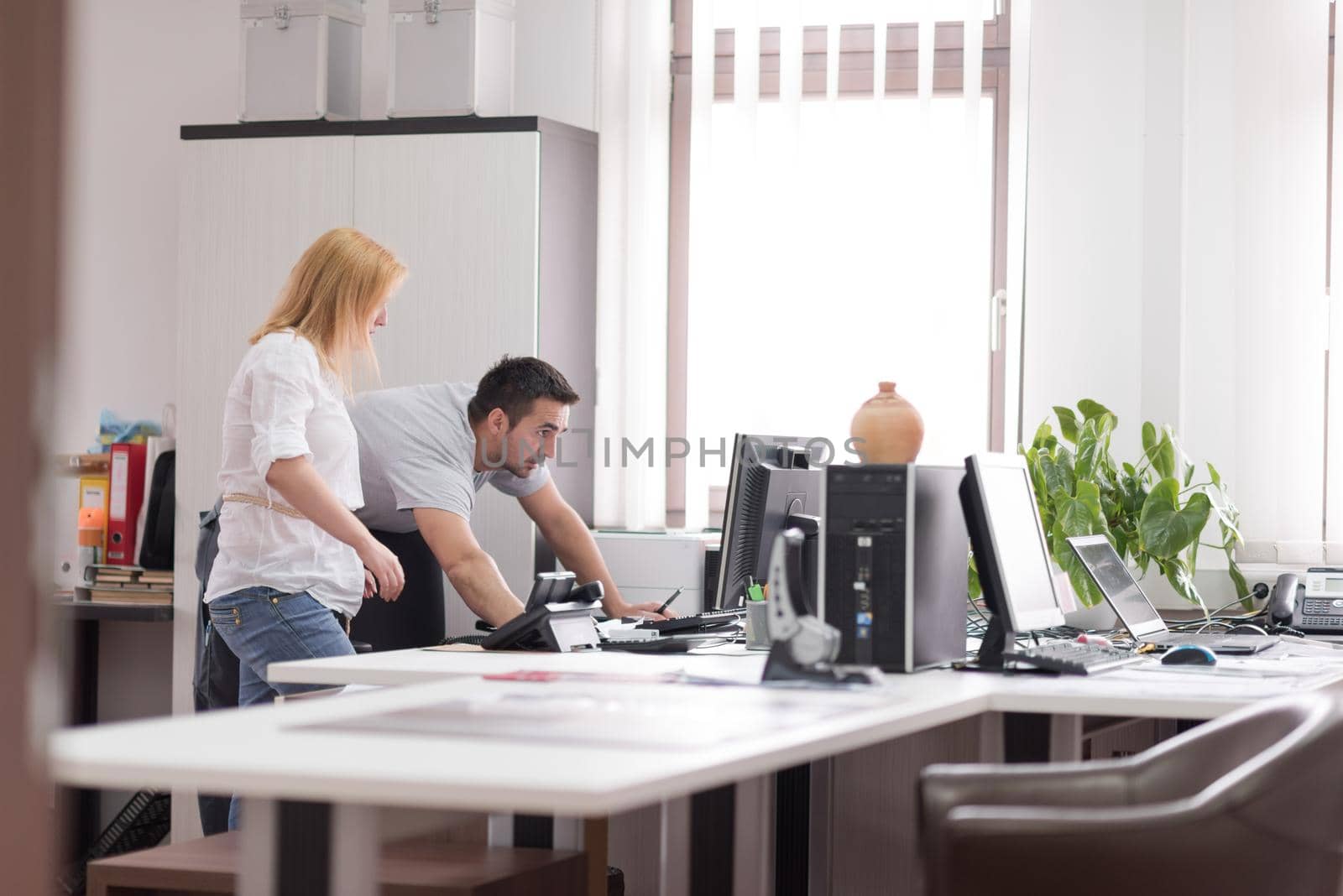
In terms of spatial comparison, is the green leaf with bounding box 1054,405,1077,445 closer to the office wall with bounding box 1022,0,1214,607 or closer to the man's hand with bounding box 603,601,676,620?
the office wall with bounding box 1022,0,1214,607

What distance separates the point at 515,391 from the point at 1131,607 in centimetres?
151

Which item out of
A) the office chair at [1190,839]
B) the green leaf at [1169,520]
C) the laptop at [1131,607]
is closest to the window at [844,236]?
the green leaf at [1169,520]

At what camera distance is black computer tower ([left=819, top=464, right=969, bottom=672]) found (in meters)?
2.31

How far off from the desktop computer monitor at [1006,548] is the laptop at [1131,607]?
27cm

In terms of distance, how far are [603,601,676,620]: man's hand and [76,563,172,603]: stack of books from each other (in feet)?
5.24

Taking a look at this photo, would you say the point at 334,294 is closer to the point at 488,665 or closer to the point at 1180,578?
the point at 488,665

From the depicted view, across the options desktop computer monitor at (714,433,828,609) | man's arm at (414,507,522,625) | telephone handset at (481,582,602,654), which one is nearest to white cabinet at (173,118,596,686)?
man's arm at (414,507,522,625)

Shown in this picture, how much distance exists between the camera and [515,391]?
3.45m

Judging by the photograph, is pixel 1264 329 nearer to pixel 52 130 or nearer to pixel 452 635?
pixel 452 635

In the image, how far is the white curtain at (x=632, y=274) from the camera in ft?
14.9

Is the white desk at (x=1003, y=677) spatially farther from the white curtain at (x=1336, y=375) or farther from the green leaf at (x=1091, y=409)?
the white curtain at (x=1336, y=375)

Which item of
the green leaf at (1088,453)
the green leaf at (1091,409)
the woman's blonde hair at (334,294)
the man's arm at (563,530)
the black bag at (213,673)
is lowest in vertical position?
the black bag at (213,673)

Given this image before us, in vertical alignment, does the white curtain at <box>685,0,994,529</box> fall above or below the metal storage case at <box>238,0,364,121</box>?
below

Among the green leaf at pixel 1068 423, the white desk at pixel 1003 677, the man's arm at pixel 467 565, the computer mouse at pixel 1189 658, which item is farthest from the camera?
the green leaf at pixel 1068 423
